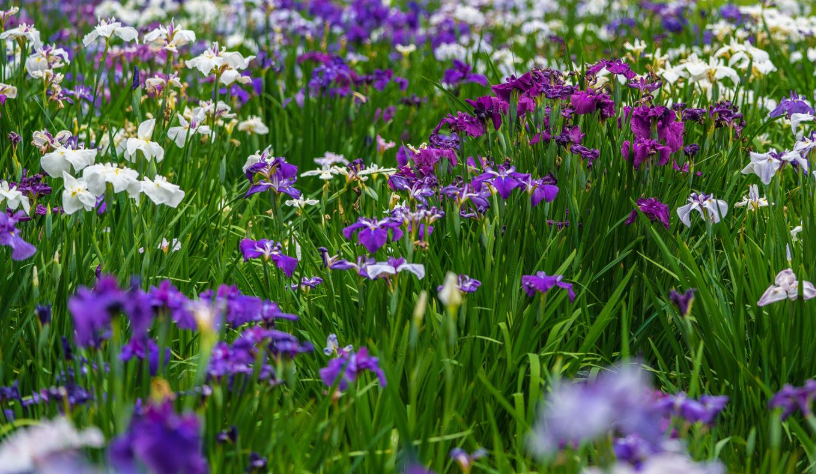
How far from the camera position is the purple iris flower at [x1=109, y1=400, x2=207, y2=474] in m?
1.16

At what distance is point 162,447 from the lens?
1.16m

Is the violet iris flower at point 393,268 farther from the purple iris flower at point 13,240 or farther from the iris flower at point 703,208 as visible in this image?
the iris flower at point 703,208

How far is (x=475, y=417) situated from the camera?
89.7 inches

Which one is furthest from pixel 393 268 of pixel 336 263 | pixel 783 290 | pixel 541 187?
pixel 783 290

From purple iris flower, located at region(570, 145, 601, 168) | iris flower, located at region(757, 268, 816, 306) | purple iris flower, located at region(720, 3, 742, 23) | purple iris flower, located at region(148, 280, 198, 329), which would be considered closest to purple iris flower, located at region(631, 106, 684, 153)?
purple iris flower, located at region(570, 145, 601, 168)

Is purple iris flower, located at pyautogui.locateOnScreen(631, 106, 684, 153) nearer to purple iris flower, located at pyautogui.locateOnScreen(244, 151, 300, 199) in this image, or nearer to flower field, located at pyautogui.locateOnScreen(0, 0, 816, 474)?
flower field, located at pyautogui.locateOnScreen(0, 0, 816, 474)

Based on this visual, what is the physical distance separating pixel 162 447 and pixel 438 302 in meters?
1.62

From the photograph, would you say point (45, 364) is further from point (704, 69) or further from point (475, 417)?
point (704, 69)

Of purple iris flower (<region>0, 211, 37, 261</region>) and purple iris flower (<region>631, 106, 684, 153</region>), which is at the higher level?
purple iris flower (<region>631, 106, 684, 153</region>)

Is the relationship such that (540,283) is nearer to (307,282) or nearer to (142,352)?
(307,282)

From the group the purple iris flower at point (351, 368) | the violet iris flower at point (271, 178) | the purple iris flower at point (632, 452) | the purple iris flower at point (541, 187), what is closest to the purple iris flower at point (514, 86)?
the purple iris flower at point (541, 187)

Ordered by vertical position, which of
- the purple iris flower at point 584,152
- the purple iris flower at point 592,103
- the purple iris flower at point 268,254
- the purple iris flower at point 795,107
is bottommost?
the purple iris flower at point 268,254

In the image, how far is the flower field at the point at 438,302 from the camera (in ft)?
5.58

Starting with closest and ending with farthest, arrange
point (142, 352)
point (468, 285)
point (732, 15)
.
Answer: point (142, 352) < point (468, 285) < point (732, 15)
